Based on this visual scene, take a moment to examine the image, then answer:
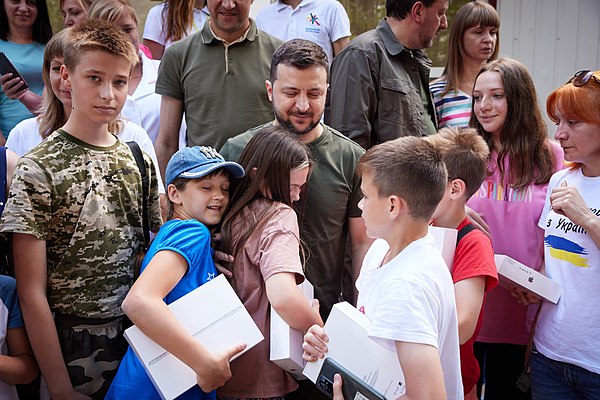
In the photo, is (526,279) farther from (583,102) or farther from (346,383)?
(346,383)

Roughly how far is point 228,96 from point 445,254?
159cm

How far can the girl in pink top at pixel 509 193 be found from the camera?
3.04 metres

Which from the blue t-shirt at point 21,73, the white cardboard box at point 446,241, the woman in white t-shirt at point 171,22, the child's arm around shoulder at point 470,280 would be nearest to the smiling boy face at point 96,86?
the white cardboard box at point 446,241

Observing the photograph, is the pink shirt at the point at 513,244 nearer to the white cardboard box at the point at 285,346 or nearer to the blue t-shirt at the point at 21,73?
the white cardboard box at the point at 285,346

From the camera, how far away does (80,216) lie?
2289mm

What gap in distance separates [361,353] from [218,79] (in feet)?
6.38

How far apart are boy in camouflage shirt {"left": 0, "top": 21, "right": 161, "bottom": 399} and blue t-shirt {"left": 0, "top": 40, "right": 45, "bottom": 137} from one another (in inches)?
59.5

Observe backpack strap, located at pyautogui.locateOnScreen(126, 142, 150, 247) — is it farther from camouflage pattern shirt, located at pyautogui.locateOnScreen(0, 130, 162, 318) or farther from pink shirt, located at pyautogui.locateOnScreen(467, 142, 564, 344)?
pink shirt, located at pyautogui.locateOnScreen(467, 142, 564, 344)

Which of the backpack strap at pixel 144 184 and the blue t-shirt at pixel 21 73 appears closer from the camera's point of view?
the backpack strap at pixel 144 184

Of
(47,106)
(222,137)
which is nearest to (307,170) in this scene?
(222,137)

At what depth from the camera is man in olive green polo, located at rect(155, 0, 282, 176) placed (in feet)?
11.2

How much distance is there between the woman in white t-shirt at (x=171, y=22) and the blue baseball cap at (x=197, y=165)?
209 cm

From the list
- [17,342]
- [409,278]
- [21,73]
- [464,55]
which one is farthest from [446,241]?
[21,73]

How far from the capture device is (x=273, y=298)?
7.27 ft
